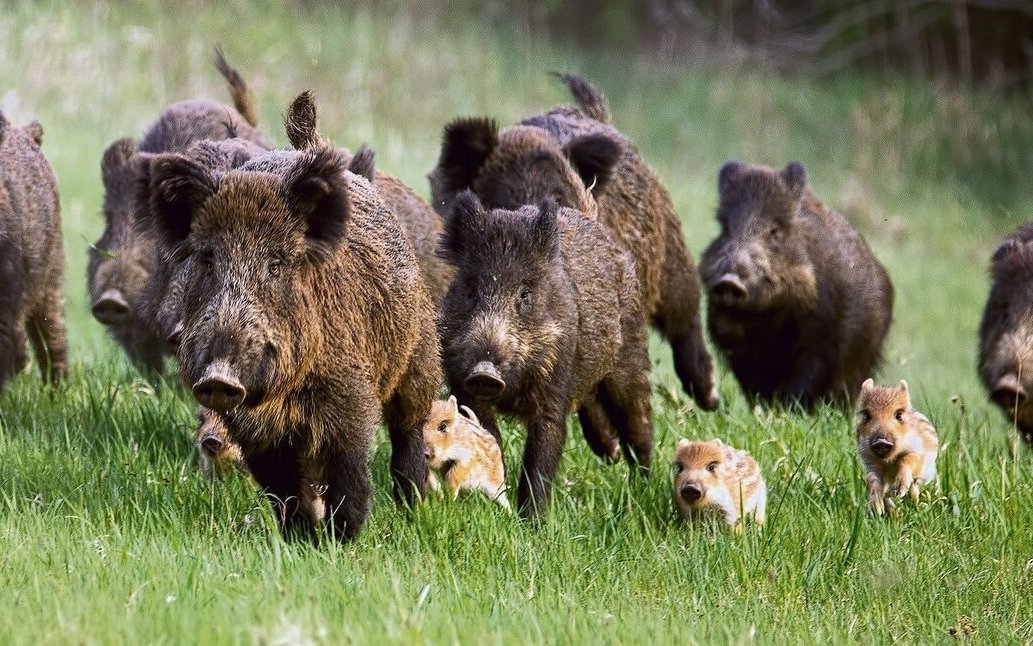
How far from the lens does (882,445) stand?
6098mm

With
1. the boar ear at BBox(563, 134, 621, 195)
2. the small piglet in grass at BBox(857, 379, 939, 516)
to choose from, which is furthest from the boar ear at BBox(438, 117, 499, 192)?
the small piglet in grass at BBox(857, 379, 939, 516)

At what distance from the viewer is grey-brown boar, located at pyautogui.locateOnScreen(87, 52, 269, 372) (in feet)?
25.8

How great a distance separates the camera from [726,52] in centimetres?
2422

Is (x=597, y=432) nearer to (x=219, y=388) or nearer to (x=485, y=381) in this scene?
(x=485, y=381)

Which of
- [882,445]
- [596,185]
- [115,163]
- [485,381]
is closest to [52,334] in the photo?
[115,163]

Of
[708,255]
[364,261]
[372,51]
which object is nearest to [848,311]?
[708,255]

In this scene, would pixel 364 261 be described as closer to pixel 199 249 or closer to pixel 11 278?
pixel 199 249

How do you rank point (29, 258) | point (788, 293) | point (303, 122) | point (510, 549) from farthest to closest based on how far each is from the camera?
point (788, 293) < point (29, 258) < point (303, 122) < point (510, 549)

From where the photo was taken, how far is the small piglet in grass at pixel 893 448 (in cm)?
610

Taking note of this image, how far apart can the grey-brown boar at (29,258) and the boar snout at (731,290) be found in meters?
3.81

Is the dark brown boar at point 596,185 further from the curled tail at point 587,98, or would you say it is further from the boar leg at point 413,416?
the boar leg at point 413,416

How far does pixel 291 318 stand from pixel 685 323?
15.8 ft

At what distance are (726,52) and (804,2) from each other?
4.88 m

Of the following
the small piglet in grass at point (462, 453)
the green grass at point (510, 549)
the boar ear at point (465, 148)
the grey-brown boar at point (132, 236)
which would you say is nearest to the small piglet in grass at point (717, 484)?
the green grass at point (510, 549)
